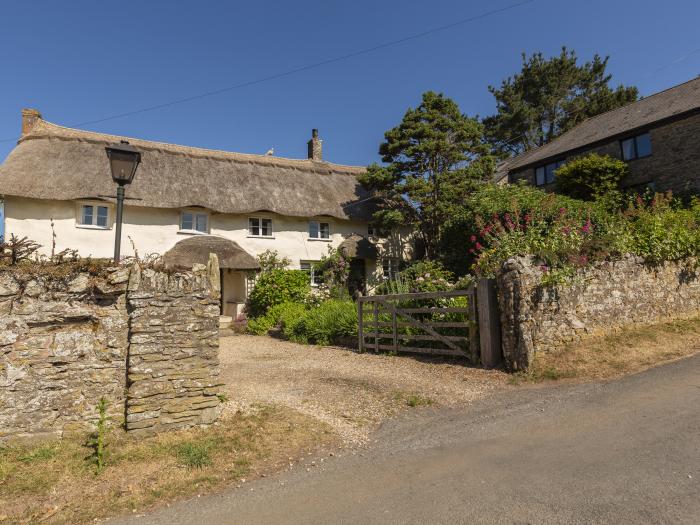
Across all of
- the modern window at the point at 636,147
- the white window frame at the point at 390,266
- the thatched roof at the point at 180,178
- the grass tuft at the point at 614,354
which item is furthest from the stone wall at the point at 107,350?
the modern window at the point at 636,147

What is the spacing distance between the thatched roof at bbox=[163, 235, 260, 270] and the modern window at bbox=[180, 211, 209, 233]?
0.56 meters

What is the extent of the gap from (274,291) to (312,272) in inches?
131

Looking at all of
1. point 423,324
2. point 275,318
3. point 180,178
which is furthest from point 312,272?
point 423,324

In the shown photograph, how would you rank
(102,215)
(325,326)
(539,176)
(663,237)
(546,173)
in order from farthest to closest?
(539,176) < (546,173) < (102,215) < (325,326) < (663,237)

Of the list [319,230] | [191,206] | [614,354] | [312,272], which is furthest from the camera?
[319,230]

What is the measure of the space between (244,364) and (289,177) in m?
14.2

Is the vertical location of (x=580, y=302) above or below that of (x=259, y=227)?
below

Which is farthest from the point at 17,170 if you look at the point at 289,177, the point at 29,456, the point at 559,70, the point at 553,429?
A: the point at 559,70

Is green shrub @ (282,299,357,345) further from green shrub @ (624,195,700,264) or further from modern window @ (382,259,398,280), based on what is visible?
modern window @ (382,259,398,280)

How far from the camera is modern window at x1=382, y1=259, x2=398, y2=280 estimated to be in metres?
21.0


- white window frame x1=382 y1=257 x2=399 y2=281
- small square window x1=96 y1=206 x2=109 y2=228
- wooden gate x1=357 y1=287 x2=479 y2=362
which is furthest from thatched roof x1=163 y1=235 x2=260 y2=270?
wooden gate x1=357 y1=287 x2=479 y2=362

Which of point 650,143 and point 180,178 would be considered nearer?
point 650,143

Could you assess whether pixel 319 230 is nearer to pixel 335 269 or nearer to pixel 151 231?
pixel 335 269

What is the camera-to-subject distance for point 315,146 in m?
25.6
